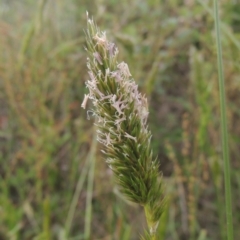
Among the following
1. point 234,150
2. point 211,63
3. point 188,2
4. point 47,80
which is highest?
point 188,2

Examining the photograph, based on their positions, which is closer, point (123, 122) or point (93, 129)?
point (123, 122)

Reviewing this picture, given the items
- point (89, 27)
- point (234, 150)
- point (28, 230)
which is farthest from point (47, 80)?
point (89, 27)

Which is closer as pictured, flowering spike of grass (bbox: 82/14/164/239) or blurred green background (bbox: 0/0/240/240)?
flowering spike of grass (bbox: 82/14/164/239)

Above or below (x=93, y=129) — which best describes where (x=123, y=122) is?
below

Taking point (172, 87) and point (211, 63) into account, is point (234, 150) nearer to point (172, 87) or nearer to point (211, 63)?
point (211, 63)
